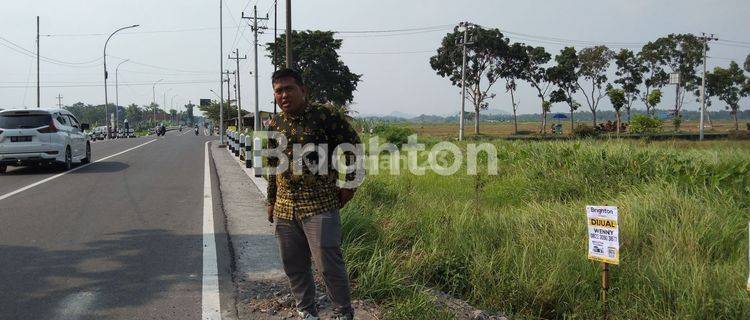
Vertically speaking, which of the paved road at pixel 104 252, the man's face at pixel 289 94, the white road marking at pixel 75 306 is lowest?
the white road marking at pixel 75 306

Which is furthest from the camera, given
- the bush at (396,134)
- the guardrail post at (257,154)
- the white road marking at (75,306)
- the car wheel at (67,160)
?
the bush at (396,134)

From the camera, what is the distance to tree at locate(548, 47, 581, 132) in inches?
1849

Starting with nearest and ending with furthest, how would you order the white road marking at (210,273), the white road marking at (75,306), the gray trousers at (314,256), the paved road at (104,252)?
the gray trousers at (314,256) → the white road marking at (75,306) → the white road marking at (210,273) → the paved road at (104,252)

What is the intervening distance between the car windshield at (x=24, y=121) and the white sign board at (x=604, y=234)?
12794 mm

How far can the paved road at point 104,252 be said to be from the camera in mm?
4039

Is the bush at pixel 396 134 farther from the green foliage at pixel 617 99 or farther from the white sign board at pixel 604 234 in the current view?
the green foliage at pixel 617 99

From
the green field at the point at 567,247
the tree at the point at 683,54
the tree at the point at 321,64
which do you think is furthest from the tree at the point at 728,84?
the green field at the point at 567,247

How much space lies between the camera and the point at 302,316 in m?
3.62

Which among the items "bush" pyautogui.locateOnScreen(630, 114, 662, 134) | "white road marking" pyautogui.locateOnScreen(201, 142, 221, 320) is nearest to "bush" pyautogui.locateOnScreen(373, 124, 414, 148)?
"white road marking" pyautogui.locateOnScreen(201, 142, 221, 320)

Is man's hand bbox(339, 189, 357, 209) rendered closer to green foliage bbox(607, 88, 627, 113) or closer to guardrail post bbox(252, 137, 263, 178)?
guardrail post bbox(252, 137, 263, 178)

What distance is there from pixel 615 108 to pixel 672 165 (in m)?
40.1

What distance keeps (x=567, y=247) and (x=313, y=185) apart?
2.97 meters

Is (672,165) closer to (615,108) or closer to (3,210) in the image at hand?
(3,210)

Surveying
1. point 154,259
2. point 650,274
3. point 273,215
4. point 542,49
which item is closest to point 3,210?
point 154,259
